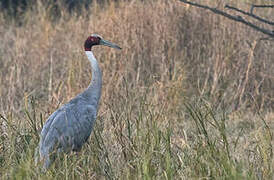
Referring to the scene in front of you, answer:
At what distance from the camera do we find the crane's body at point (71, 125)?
14.9 feet

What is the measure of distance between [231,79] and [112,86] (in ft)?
4.57

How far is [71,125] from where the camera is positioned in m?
4.82

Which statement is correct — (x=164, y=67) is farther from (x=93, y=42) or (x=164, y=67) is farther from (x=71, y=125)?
(x=71, y=125)

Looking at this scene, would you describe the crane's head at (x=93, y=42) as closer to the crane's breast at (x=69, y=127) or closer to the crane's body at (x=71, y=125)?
the crane's body at (x=71, y=125)

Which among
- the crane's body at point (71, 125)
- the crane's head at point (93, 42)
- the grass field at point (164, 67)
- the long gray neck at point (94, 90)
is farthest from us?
the grass field at point (164, 67)

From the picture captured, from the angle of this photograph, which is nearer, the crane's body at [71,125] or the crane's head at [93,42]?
the crane's body at [71,125]

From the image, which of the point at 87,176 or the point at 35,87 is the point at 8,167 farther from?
the point at 35,87

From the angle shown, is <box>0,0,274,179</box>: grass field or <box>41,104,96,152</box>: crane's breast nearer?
<box>41,104,96,152</box>: crane's breast

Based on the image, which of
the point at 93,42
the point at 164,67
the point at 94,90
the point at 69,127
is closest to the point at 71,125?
the point at 69,127

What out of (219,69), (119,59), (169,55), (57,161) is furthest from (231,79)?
(57,161)

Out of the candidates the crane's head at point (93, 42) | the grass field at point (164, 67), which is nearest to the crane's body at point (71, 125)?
the crane's head at point (93, 42)

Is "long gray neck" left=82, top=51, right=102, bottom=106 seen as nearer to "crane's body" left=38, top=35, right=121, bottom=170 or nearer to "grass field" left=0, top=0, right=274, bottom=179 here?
"crane's body" left=38, top=35, right=121, bottom=170

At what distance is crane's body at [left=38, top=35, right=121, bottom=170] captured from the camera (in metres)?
4.54

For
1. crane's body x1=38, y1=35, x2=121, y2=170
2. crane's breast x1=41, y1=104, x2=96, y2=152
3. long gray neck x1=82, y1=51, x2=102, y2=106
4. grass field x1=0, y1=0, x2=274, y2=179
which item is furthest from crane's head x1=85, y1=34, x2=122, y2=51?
crane's breast x1=41, y1=104, x2=96, y2=152
